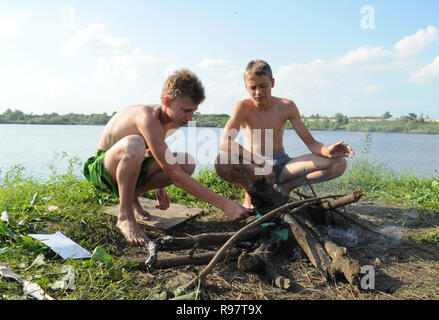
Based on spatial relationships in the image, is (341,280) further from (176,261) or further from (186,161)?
(186,161)

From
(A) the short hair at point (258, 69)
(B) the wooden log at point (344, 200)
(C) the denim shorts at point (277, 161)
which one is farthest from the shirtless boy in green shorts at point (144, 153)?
(C) the denim shorts at point (277, 161)

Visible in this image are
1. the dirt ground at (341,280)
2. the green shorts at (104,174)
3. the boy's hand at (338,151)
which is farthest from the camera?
the boy's hand at (338,151)

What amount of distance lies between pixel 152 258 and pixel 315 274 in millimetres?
1230

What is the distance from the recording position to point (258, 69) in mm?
3496

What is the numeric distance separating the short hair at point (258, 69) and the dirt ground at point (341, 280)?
1926mm

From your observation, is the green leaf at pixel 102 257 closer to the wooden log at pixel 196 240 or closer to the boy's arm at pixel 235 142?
the wooden log at pixel 196 240

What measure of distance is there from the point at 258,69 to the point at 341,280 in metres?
2.42

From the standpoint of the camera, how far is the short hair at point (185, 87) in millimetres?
2809

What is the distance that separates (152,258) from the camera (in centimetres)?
221

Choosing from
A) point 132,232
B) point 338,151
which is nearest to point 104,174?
point 132,232

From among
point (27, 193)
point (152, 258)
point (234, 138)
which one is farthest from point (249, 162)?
point (27, 193)
